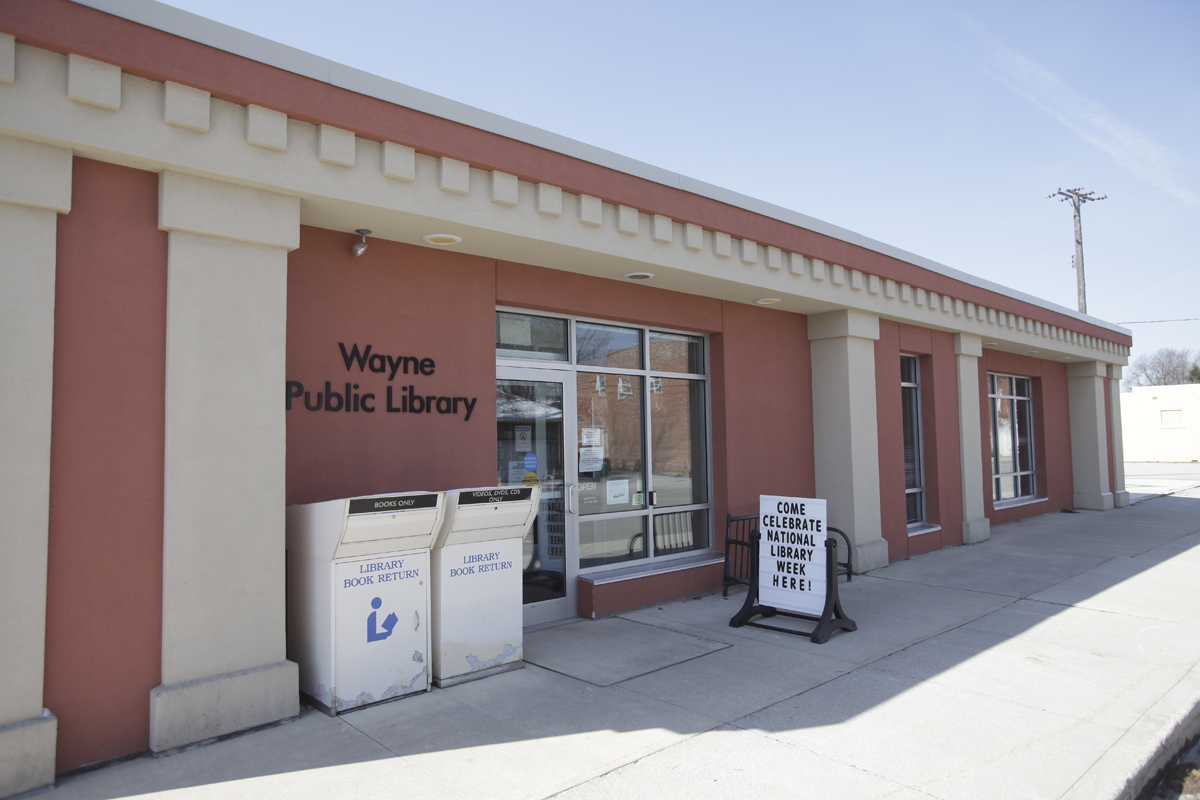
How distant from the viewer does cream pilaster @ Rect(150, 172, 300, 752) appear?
4.11 m

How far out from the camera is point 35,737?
3576mm

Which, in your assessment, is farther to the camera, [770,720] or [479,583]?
[479,583]

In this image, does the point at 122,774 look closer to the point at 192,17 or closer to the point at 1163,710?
the point at 192,17

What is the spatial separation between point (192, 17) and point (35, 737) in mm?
3914

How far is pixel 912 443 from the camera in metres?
11.0

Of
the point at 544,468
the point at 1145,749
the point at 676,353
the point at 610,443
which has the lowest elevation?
the point at 1145,749

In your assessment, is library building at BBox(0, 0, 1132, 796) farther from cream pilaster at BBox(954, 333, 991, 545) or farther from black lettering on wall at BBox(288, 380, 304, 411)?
cream pilaster at BBox(954, 333, 991, 545)

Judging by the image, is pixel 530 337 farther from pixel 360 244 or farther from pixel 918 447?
pixel 918 447

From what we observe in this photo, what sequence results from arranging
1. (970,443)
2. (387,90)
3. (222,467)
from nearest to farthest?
(222,467)
(387,90)
(970,443)

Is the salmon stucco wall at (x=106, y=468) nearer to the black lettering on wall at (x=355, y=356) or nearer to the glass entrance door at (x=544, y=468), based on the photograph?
the black lettering on wall at (x=355, y=356)

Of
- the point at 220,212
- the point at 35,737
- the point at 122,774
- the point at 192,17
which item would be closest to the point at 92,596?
the point at 35,737

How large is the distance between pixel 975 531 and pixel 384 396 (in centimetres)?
965

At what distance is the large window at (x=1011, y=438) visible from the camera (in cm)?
1393

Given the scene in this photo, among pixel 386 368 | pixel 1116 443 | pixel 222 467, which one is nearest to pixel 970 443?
pixel 1116 443
